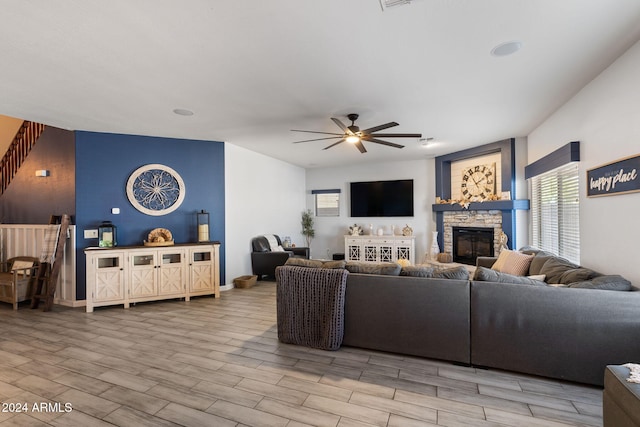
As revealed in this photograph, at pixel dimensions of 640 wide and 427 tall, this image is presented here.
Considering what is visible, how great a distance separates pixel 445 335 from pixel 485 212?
13.4 feet

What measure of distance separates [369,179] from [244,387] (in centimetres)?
638

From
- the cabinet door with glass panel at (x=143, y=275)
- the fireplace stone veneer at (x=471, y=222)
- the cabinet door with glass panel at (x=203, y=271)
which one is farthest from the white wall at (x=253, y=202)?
the fireplace stone veneer at (x=471, y=222)

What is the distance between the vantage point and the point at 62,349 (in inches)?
121

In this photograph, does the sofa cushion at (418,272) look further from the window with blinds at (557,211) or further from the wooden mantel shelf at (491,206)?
the wooden mantel shelf at (491,206)

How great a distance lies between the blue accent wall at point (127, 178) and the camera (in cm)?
462

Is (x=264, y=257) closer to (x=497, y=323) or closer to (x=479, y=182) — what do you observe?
(x=497, y=323)

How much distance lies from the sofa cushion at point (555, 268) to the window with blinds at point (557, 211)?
0.70 meters

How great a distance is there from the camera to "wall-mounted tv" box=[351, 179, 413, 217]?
24.9 feet

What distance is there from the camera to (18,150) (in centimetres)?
540

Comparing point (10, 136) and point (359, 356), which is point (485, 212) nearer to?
point (359, 356)

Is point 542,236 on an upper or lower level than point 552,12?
lower

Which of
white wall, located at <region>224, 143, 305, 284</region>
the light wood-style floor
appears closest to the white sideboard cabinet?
white wall, located at <region>224, 143, 305, 284</region>

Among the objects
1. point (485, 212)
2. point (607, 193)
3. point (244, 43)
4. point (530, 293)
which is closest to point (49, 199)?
point (244, 43)

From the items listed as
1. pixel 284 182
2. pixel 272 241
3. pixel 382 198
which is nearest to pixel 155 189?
pixel 272 241
